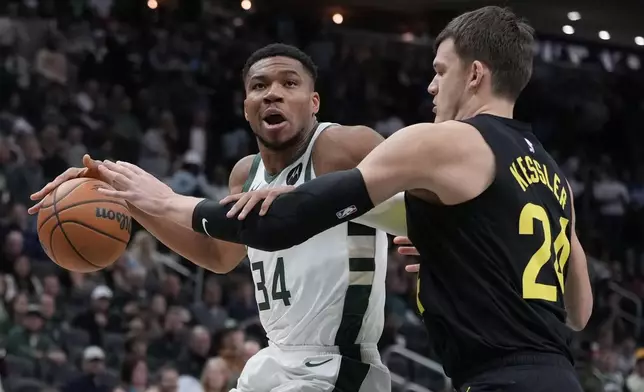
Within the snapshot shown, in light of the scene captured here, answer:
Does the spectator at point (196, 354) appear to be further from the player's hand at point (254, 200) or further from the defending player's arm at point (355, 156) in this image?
the player's hand at point (254, 200)

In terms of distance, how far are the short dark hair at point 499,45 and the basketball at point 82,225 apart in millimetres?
1577

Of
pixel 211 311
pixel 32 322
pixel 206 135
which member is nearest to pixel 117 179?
pixel 32 322

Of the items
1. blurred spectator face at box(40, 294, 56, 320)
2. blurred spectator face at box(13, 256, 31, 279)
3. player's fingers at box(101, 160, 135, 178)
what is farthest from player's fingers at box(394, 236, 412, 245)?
blurred spectator face at box(13, 256, 31, 279)

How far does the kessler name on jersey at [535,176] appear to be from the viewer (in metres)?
3.31

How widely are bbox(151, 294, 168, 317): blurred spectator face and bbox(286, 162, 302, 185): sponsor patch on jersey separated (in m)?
6.37

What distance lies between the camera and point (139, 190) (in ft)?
12.2

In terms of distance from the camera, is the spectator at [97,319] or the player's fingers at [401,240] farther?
the spectator at [97,319]

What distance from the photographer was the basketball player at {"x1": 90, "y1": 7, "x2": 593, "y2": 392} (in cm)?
321

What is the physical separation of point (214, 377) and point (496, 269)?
5676 mm

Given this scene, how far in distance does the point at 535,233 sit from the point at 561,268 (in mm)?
221

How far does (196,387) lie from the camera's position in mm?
9297

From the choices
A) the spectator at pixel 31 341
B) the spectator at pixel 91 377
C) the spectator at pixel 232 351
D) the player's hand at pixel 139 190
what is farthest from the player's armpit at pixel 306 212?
the spectator at pixel 31 341

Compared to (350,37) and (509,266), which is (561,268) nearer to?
(509,266)

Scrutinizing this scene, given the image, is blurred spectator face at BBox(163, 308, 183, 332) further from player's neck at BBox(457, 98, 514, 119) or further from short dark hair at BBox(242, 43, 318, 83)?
player's neck at BBox(457, 98, 514, 119)
